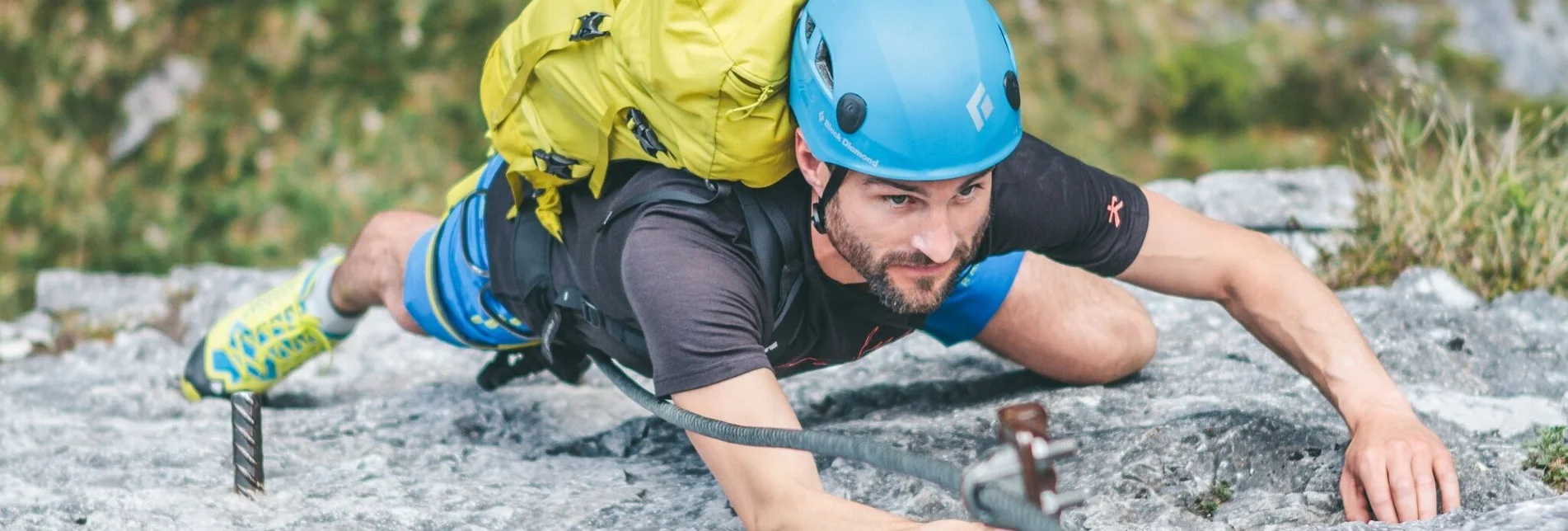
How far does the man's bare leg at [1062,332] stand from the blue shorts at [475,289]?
0.29 ft

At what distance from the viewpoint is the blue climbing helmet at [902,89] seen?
3.31 m

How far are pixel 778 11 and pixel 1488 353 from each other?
281 centimetres

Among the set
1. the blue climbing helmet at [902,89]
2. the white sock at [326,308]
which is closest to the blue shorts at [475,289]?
the white sock at [326,308]

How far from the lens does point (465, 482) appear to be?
4285 mm

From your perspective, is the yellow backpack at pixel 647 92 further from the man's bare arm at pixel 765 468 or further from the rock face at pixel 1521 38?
the rock face at pixel 1521 38

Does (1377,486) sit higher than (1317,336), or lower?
lower

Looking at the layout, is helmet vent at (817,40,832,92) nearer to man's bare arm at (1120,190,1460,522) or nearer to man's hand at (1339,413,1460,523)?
man's bare arm at (1120,190,1460,522)

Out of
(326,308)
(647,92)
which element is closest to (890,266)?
(647,92)

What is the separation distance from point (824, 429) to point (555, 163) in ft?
4.42

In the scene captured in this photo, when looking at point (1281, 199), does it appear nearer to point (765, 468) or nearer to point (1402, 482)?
point (1402, 482)

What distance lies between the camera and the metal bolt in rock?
408 centimetres

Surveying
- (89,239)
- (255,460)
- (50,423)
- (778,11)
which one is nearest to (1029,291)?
(778,11)

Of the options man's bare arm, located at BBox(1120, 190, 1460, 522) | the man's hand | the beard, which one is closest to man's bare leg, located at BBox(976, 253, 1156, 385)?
man's bare arm, located at BBox(1120, 190, 1460, 522)

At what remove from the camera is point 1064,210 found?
12.7ft
